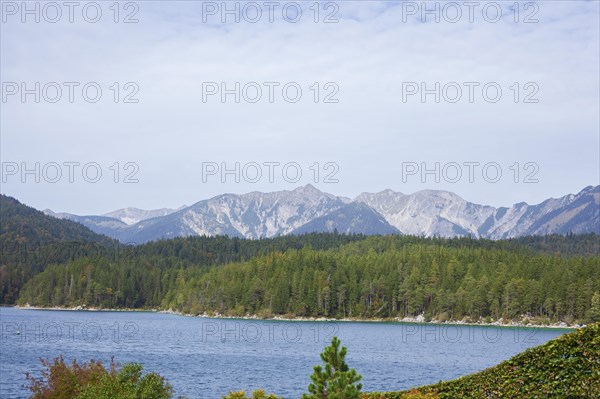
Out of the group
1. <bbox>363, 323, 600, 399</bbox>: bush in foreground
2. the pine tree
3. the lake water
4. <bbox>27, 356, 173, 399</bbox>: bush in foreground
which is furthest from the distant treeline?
the pine tree

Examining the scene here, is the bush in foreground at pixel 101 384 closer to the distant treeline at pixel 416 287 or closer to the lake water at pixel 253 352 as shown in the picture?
the lake water at pixel 253 352

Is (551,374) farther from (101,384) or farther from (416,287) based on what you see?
(416,287)

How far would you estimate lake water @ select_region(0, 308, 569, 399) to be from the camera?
60.3m

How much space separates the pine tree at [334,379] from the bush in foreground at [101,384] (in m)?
11.6

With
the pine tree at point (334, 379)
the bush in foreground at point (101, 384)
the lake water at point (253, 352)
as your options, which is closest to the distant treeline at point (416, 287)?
the lake water at point (253, 352)

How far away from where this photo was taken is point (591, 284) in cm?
14788

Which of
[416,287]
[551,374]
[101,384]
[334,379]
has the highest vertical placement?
[334,379]

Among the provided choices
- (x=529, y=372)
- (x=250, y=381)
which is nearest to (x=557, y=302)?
(x=250, y=381)

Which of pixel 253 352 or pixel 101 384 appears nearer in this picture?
pixel 101 384

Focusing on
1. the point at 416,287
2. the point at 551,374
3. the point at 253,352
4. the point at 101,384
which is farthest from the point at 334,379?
the point at 416,287

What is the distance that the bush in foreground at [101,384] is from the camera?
2745 cm

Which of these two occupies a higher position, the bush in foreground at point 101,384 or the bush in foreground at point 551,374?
the bush in foreground at point 551,374

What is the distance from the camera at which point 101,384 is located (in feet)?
93.9

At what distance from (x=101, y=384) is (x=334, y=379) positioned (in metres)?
14.4
